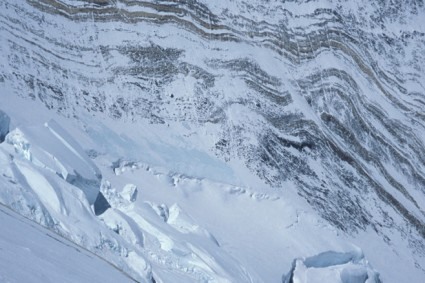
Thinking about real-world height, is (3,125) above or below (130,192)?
above

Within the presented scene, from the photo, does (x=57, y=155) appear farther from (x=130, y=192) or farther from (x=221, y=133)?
(x=221, y=133)

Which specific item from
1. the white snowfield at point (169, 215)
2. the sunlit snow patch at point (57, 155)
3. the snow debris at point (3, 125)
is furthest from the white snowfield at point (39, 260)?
the snow debris at point (3, 125)

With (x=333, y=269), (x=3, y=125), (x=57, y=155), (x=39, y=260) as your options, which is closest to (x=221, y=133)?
(x=333, y=269)

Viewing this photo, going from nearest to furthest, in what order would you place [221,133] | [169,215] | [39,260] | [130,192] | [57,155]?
[39,260] → [57,155] → [130,192] → [169,215] → [221,133]

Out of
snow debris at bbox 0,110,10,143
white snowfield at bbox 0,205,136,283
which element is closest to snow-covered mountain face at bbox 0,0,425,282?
snow debris at bbox 0,110,10,143

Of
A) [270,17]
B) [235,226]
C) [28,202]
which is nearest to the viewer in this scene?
[28,202]

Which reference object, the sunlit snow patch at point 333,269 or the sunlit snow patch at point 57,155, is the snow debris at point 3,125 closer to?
the sunlit snow patch at point 57,155

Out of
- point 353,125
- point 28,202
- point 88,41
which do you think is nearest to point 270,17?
point 353,125

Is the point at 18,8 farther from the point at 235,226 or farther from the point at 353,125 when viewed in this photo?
the point at 353,125
